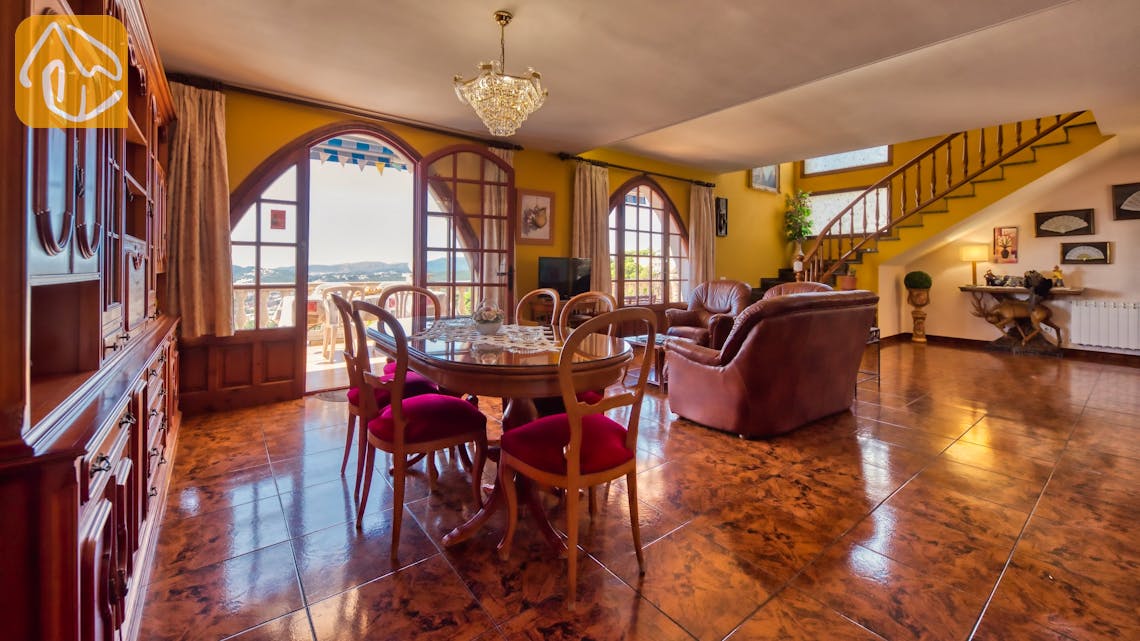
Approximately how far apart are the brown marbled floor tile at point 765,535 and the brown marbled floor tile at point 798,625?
0.49 feet

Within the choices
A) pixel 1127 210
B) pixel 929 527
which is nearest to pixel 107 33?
pixel 929 527

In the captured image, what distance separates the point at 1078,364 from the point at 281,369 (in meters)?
8.52

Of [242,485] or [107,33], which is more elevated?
[107,33]

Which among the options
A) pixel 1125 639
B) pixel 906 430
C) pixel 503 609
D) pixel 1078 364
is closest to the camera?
pixel 1125 639

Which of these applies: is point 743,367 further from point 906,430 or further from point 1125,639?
point 1125,639

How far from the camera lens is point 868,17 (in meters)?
2.59

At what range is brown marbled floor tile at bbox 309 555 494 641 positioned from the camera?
1.41m

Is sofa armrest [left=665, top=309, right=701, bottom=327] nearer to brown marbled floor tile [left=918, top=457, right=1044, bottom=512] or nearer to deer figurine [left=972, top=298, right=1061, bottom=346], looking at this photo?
brown marbled floor tile [left=918, top=457, right=1044, bottom=512]

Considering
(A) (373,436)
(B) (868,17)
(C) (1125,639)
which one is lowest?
(C) (1125,639)

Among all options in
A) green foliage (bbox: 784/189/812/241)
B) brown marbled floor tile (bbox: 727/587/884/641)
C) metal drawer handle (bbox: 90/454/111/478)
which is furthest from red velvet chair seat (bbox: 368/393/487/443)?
green foliage (bbox: 784/189/812/241)

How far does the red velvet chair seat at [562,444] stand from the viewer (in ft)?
5.32

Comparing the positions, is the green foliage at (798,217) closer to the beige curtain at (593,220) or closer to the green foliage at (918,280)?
the green foliage at (918,280)

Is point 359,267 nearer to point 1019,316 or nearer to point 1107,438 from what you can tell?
point 1107,438

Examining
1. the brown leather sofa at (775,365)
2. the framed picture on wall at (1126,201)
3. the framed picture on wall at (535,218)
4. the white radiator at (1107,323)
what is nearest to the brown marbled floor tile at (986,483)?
the brown leather sofa at (775,365)
